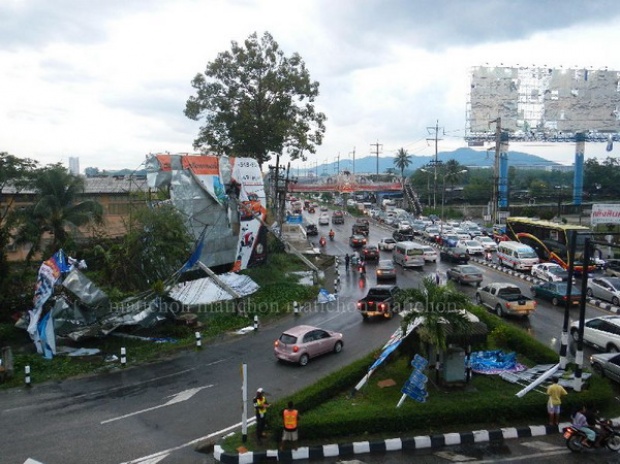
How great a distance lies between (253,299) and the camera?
29203 millimetres

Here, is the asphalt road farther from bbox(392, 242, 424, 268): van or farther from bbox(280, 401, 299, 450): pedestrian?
bbox(392, 242, 424, 268): van

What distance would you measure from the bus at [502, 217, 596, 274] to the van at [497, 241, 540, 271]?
5.14ft

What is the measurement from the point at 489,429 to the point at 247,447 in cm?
621

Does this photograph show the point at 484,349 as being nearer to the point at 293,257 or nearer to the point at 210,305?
the point at 210,305

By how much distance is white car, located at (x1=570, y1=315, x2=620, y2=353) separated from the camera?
18375 millimetres

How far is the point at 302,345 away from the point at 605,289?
1832cm

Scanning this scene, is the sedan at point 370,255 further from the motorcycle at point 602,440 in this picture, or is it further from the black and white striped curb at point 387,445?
the motorcycle at point 602,440

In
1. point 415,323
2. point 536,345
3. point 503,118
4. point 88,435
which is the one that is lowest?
point 88,435

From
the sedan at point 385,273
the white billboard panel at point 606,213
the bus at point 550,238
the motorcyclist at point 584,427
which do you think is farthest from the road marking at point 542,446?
the white billboard panel at point 606,213

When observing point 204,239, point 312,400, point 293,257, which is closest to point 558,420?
point 312,400

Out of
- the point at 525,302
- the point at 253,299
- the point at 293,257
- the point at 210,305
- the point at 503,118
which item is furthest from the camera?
the point at 503,118

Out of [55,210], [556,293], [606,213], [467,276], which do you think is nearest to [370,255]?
[467,276]

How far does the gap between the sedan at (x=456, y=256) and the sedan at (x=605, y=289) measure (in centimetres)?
1272

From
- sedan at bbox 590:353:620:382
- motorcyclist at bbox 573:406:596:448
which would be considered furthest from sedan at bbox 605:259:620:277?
motorcyclist at bbox 573:406:596:448
